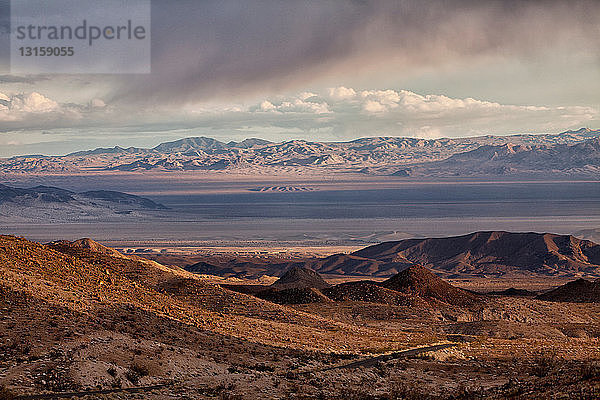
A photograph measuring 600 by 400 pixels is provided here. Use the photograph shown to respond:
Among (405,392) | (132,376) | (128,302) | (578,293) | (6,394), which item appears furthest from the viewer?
(578,293)

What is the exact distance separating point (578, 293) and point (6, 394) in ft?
214

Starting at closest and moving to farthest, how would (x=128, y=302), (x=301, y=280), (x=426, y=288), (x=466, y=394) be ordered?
1. (x=466, y=394)
2. (x=128, y=302)
3. (x=426, y=288)
4. (x=301, y=280)

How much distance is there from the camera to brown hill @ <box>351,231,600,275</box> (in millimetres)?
147000

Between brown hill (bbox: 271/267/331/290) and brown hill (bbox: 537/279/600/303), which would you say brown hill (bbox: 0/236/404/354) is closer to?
brown hill (bbox: 271/267/331/290)

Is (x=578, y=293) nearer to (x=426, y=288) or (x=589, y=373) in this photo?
(x=426, y=288)

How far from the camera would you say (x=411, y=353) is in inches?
1312

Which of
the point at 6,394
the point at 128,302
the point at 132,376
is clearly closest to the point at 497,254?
the point at 128,302

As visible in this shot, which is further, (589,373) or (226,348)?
(226,348)

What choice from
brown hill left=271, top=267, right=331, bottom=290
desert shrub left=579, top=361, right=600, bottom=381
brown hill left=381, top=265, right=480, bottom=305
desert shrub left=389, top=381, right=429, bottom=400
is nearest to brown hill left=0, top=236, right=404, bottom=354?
desert shrub left=389, top=381, right=429, bottom=400

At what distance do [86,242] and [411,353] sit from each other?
78.2 m

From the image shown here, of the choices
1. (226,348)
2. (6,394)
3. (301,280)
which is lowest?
(301,280)

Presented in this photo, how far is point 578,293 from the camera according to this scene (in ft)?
231

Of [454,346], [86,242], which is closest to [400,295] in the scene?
[454,346]

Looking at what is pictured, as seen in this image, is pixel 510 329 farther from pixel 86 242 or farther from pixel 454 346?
pixel 86 242
